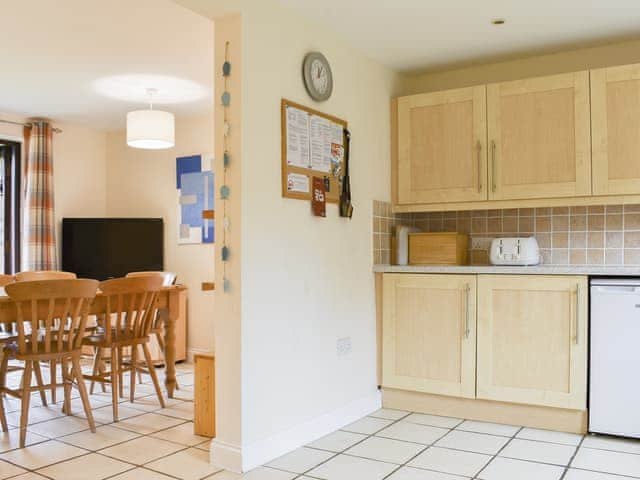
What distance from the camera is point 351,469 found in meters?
2.65

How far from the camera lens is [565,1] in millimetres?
2902

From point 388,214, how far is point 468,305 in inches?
33.7

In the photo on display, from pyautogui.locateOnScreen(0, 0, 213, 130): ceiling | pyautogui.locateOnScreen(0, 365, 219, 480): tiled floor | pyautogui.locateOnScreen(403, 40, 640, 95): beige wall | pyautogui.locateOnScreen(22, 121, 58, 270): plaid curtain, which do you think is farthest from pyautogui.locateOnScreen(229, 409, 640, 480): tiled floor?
pyautogui.locateOnScreen(22, 121, 58, 270): plaid curtain

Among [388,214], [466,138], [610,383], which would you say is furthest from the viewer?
[388,214]

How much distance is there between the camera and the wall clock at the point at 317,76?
3074 mm

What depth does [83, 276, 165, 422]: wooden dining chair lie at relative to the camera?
3.57m

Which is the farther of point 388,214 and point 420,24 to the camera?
point 388,214

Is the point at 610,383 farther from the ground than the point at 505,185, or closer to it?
closer to it

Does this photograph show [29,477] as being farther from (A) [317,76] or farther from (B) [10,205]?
(B) [10,205]

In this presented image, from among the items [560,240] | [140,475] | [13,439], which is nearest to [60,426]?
[13,439]

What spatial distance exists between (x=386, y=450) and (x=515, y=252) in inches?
54.8

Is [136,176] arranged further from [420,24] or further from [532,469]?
[532,469]

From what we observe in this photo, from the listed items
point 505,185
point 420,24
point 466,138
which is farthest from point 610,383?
point 420,24

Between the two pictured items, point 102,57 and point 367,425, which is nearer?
point 367,425
